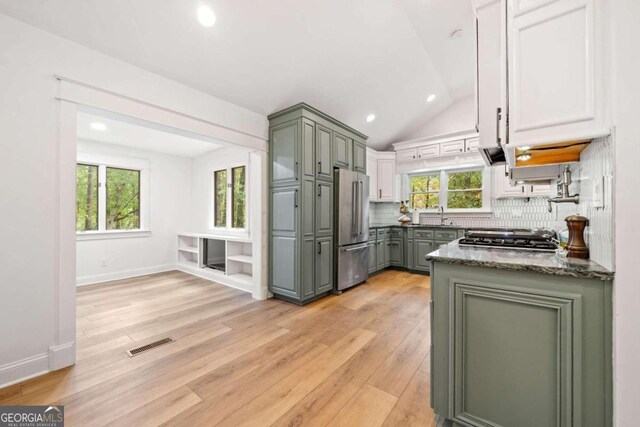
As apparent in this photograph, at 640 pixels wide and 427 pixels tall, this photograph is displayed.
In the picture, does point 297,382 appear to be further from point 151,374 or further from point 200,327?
point 200,327

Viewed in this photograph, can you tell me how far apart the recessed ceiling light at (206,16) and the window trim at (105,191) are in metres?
3.78

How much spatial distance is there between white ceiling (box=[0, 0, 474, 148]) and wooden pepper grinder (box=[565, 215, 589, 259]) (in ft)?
8.67

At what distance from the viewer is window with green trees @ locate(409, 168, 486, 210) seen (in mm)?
5090

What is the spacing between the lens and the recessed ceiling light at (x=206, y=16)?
219cm

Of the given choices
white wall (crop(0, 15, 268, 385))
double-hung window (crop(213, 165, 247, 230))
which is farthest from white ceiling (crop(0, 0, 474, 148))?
double-hung window (crop(213, 165, 247, 230))

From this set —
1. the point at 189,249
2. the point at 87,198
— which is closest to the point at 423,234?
the point at 189,249

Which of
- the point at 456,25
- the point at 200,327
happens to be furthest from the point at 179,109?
the point at 456,25

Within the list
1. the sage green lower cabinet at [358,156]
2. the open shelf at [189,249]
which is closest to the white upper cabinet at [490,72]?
the sage green lower cabinet at [358,156]

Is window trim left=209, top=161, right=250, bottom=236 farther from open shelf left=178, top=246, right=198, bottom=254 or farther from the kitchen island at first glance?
the kitchen island

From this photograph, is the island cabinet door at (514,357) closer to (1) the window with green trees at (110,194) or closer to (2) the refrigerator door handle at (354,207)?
(2) the refrigerator door handle at (354,207)

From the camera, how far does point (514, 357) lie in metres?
1.27

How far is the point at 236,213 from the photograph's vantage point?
5305mm

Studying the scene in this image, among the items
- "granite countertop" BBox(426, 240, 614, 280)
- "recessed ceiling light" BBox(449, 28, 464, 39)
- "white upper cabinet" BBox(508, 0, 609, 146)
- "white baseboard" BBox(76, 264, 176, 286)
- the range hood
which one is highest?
"recessed ceiling light" BBox(449, 28, 464, 39)

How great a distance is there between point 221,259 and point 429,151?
4917 millimetres
